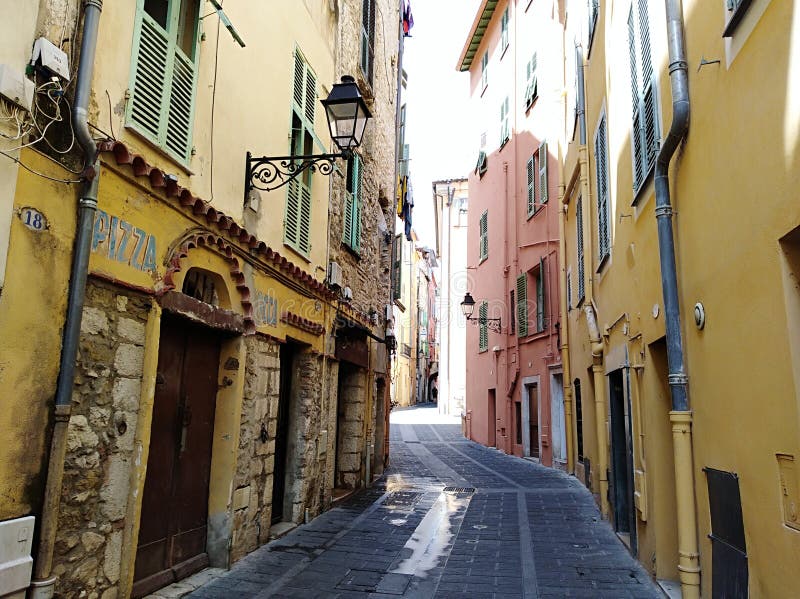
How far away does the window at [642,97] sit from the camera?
209 inches

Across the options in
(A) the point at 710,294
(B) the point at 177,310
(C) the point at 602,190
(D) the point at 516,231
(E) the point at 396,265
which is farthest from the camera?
(D) the point at 516,231

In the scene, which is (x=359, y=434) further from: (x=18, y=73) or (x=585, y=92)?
(x=18, y=73)

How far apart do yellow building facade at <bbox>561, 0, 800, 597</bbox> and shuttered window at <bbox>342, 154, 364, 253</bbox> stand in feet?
13.6

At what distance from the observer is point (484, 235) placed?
818 inches

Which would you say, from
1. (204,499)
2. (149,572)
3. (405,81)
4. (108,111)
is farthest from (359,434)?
(405,81)

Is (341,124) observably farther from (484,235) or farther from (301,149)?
(484,235)

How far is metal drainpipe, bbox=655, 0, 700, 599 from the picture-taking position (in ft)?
14.0

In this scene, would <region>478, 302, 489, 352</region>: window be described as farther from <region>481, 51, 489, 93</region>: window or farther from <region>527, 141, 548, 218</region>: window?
<region>481, 51, 489, 93</region>: window

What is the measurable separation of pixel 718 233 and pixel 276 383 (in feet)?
16.0

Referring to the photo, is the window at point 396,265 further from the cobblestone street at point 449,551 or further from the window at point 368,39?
the cobblestone street at point 449,551

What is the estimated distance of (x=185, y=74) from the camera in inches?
201

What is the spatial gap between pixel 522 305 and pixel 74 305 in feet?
45.7

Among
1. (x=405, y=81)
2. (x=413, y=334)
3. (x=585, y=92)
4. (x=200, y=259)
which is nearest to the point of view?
(x=200, y=259)

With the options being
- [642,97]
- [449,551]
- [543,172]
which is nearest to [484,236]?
[543,172]
